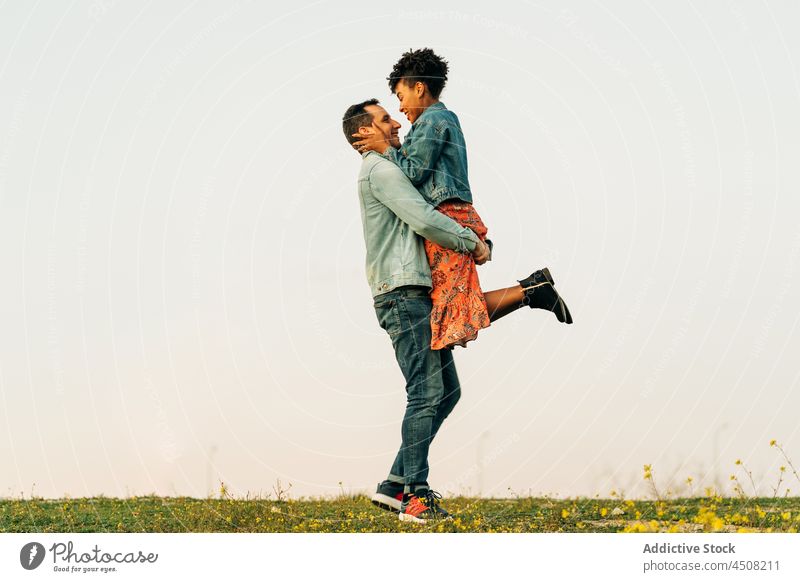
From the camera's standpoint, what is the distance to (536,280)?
7.97 metres

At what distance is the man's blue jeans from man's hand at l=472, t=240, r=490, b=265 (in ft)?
1.53

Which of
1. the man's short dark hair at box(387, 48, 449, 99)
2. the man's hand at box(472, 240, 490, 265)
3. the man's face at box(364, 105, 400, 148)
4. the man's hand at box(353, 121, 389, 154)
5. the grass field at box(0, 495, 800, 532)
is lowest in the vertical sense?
the grass field at box(0, 495, 800, 532)

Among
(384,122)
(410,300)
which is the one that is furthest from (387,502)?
(384,122)

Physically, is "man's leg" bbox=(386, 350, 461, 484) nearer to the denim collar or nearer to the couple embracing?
the couple embracing

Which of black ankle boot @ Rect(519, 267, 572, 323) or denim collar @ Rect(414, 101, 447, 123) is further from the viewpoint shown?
black ankle boot @ Rect(519, 267, 572, 323)

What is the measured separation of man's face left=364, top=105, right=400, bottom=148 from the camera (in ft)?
25.4

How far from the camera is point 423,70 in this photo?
7797 mm

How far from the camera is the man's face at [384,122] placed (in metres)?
7.73

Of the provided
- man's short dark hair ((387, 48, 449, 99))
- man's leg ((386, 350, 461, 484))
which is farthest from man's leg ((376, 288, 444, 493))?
man's short dark hair ((387, 48, 449, 99))

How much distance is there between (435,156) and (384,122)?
0.50m

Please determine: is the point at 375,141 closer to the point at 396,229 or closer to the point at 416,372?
the point at 396,229

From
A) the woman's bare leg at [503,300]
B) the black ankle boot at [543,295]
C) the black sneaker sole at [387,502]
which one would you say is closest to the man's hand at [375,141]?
the woman's bare leg at [503,300]
